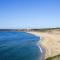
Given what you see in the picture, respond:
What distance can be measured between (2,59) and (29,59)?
10.7 ft

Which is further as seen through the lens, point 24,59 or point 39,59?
point 24,59

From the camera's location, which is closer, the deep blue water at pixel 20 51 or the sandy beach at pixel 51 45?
the sandy beach at pixel 51 45

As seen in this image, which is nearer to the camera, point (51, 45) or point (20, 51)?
point (20, 51)

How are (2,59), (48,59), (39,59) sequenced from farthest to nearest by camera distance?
(2,59) < (39,59) < (48,59)

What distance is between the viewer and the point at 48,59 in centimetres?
516

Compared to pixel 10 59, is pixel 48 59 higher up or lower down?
higher up

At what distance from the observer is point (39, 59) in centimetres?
1773

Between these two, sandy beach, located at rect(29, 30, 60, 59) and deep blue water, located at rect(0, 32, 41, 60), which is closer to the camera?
sandy beach, located at rect(29, 30, 60, 59)

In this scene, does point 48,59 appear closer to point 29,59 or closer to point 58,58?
point 58,58

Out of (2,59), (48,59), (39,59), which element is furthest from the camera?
(2,59)

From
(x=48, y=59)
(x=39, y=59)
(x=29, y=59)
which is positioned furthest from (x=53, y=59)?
(x=29, y=59)

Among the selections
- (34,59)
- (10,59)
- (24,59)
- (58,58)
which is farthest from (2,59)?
(58,58)

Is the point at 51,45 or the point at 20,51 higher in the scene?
the point at 51,45

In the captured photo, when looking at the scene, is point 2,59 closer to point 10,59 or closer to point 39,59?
point 10,59
